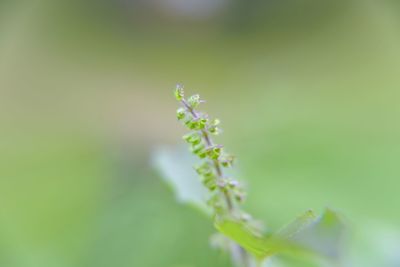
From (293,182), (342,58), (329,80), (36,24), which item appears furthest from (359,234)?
(36,24)

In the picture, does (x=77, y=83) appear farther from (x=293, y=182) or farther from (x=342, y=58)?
(x=293, y=182)

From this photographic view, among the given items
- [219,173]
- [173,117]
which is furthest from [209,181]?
[173,117]

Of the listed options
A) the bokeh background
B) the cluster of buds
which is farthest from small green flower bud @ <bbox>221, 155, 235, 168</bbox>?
the bokeh background

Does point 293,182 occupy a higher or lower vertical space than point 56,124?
Result: lower

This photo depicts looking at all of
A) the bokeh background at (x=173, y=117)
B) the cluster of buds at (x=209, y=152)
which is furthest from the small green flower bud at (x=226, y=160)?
the bokeh background at (x=173, y=117)

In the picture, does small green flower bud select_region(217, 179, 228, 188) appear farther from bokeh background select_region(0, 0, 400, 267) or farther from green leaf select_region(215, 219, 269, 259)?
bokeh background select_region(0, 0, 400, 267)

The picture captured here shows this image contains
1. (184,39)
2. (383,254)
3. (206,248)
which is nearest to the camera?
(383,254)
